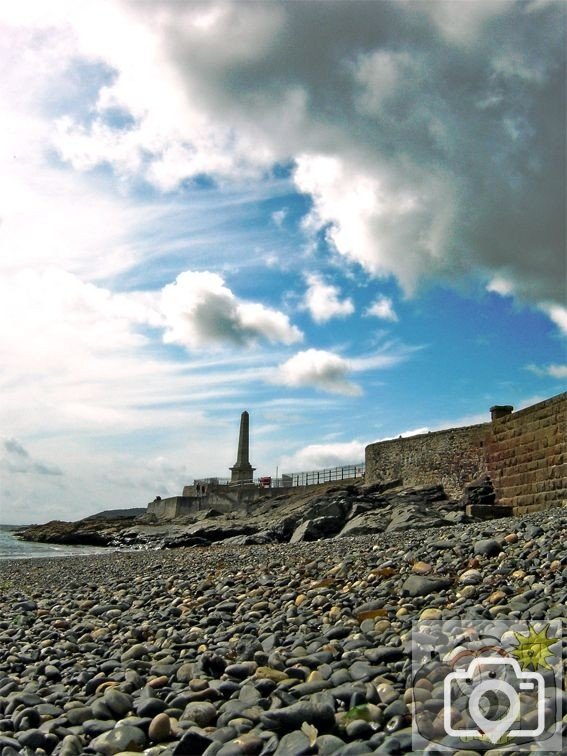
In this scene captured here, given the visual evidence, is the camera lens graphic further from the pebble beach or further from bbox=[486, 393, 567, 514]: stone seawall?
bbox=[486, 393, 567, 514]: stone seawall

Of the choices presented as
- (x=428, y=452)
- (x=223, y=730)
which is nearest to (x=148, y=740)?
(x=223, y=730)

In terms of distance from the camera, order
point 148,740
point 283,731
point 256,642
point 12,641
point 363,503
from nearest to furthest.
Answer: point 283,731, point 148,740, point 256,642, point 12,641, point 363,503

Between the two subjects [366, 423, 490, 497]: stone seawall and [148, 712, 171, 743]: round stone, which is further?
[366, 423, 490, 497]: stone seawall

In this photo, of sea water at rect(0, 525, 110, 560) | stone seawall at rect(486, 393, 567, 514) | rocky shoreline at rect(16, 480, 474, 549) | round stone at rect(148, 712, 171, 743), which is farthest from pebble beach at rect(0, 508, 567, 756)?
sea water at rect(0, 525, 110, 560)

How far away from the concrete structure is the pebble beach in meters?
6.48

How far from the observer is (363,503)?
2091 centimetres

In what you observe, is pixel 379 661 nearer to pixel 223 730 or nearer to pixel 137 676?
pixel 223 730

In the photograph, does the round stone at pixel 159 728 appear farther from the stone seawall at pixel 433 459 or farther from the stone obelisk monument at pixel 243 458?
the stone obelisk monument at pixel 243 458

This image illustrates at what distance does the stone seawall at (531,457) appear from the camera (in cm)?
1319

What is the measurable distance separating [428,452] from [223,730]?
77.2 feet
